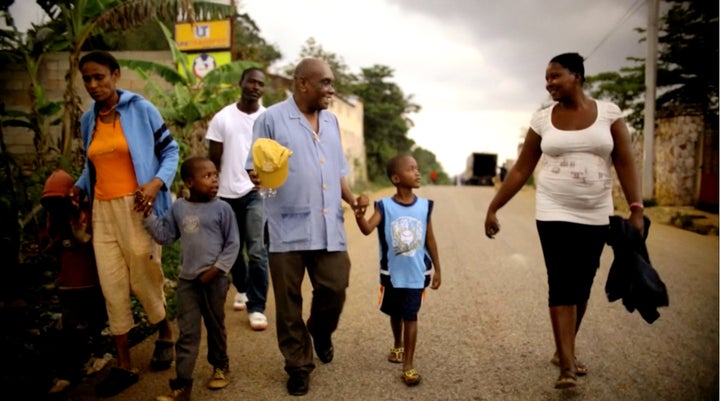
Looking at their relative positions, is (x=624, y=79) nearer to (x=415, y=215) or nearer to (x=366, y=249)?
(x=366, y=249)

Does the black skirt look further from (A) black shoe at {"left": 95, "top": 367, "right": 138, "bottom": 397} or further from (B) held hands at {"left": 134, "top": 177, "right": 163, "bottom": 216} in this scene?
(A) black shoe at {"left": 95, "top": 367, "right": 138, "bottom": 397}

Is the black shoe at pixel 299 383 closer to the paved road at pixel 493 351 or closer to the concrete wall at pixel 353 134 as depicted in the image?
the paved road at pixel 493 351

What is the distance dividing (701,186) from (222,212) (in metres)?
13.2

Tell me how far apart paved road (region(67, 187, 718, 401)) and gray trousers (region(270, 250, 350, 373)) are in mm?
253

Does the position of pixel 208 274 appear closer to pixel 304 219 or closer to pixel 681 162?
pixel 304 219

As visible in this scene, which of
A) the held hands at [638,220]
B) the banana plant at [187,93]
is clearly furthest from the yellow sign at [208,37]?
the held hands at [638,220]

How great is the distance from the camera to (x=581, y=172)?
11.0 feet

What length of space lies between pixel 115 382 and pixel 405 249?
2.07 metres

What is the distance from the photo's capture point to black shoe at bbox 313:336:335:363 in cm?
384

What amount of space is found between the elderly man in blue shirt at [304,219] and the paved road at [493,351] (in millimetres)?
376

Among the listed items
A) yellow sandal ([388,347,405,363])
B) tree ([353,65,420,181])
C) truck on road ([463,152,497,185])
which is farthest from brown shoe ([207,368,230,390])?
truck on road ([463,152,497,185])

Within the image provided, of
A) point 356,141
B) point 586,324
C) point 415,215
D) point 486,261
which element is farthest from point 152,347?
point 356,141

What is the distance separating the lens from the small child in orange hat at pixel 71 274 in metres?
3.50

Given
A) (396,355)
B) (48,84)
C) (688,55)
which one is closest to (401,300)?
(396,355)
